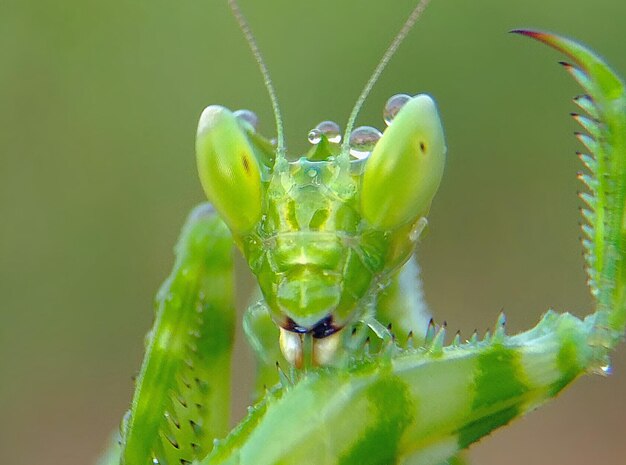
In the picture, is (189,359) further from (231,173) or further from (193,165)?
(193,165)

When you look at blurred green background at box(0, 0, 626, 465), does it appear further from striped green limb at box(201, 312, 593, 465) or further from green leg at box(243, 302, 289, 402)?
striped green limb at box(201, 312, 593, 465)

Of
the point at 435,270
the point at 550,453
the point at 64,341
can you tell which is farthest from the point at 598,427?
the point at 64,341

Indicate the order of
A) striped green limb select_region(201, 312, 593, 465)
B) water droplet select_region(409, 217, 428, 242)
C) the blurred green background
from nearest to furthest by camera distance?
striped green limb select_region(201, 312, 593, 465) → water droplet select_region(409, 217, 428, 242) → the blurred green background

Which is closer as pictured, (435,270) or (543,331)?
(543,331)

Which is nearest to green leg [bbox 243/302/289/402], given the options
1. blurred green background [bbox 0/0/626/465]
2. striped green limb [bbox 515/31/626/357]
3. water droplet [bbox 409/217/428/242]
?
water droplet [bbox 409/217/428/242]

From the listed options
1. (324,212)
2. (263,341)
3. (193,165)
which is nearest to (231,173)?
(324,212)

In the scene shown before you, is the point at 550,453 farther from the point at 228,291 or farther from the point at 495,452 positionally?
the point at 228,291

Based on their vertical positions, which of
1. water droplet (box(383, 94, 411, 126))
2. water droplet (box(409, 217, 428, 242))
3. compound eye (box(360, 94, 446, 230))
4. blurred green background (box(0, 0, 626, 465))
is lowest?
blurred green background (box(0, 0, 626, 465))

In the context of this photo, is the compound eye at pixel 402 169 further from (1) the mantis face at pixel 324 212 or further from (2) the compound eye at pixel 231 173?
(2) the compound eye at pixel 231 173
